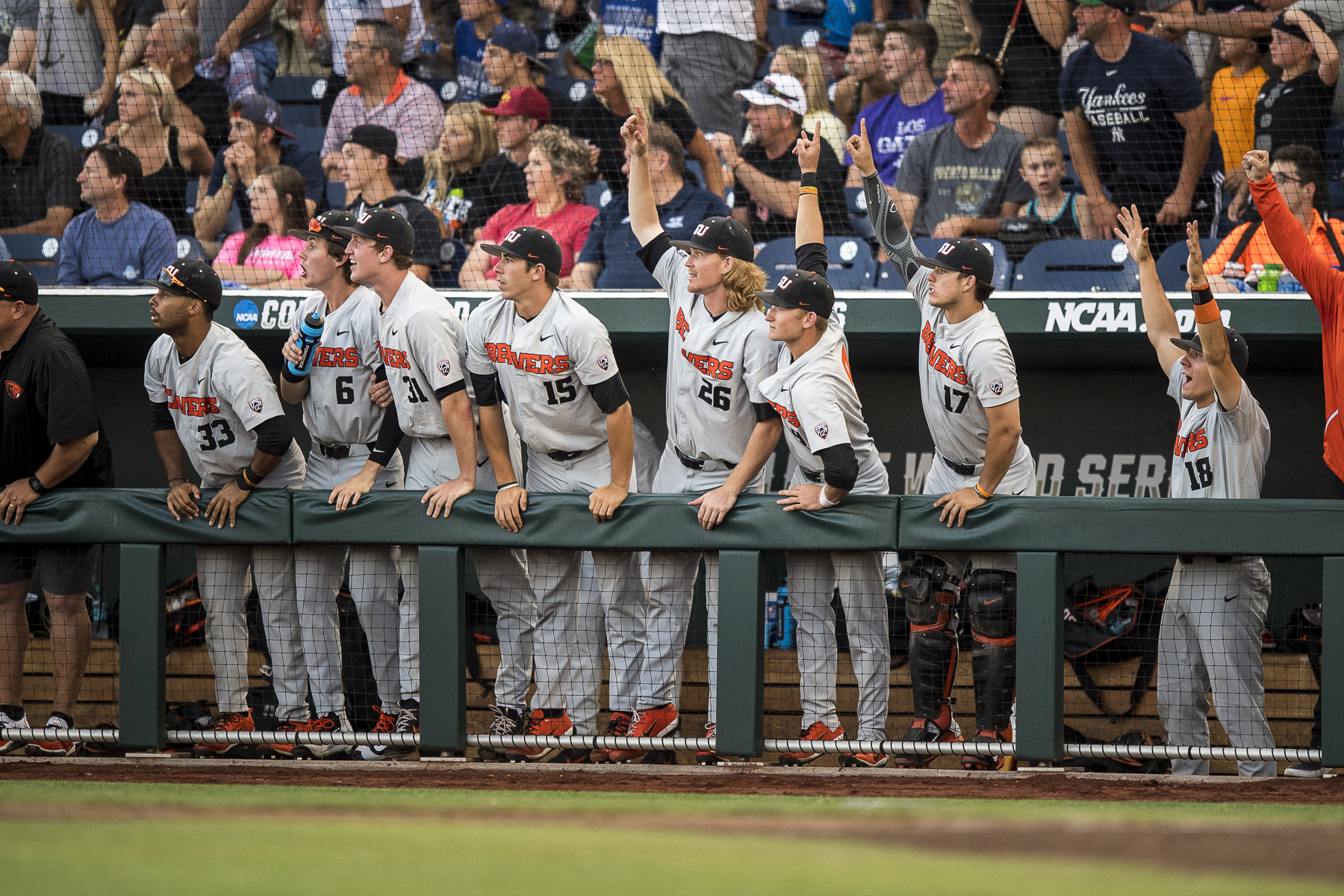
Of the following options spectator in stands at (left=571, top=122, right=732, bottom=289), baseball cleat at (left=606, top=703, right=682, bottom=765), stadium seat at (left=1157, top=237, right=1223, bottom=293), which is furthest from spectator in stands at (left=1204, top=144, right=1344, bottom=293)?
baseball cleat at (left=606, top=703, right=682, bottom=765)

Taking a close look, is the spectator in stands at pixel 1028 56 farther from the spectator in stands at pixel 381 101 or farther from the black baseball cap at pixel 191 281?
the black baseball cap at pixel 191 281

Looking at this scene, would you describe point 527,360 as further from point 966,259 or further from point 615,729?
point 966,259

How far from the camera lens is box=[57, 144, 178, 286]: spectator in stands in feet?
19.7

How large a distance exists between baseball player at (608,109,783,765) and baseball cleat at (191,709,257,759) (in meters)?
1.32

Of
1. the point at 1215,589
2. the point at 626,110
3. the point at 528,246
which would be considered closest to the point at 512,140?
the point at 626,110

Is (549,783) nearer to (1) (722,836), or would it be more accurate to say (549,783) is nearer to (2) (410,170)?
(1) (722,836)

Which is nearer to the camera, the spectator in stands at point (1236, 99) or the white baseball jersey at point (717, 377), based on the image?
the white baseball jersey at point (717, 377)

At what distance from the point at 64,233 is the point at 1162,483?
17.2 ft

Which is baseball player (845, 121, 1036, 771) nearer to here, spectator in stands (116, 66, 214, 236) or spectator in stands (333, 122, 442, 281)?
spectator in stands (333, 122, 442, 281)

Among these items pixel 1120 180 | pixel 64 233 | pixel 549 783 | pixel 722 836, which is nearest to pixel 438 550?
pixel 549 783

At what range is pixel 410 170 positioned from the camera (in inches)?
257

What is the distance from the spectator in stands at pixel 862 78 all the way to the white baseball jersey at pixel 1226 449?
103 inches

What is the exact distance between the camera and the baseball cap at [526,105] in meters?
6.37

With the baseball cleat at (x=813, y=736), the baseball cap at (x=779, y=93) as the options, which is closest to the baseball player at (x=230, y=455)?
the baseball cleat at (x=813, y=736)
